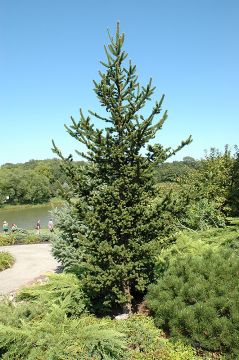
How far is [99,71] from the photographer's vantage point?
8094 mm

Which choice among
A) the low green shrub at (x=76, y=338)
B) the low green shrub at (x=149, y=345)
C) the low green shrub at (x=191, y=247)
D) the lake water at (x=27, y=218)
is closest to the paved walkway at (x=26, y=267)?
the low green shrub at (x=76, y=338)

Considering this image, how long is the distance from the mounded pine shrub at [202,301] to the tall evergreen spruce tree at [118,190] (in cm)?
73

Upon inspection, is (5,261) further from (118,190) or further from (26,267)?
(118,190)

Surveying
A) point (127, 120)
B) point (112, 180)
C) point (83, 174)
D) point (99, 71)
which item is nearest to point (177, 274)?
point (112, 180)

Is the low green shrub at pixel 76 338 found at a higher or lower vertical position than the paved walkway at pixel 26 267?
higher

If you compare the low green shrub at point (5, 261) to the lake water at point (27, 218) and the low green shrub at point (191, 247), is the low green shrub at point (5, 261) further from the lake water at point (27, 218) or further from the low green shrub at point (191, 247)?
the lake water at point (27, 218)

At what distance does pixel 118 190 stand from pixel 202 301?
303 cm

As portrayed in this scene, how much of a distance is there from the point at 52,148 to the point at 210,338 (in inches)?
202

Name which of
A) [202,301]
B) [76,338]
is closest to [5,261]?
[76,338]

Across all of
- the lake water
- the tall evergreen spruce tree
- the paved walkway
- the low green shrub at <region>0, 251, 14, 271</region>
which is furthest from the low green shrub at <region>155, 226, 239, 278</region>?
the lake water

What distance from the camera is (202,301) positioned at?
700cm

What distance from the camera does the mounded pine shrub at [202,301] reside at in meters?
6.61

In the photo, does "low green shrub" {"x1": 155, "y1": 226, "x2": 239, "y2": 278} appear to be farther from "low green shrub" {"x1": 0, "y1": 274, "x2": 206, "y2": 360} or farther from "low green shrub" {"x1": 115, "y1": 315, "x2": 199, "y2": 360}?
"low green shrub" {"x1": 0, "y1": 274, "x2": 206, "y2": 360}

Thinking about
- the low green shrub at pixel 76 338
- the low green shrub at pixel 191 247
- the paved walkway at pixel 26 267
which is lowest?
the paved walkway at pixel 26 267
